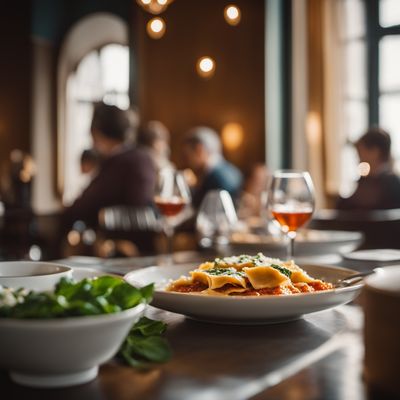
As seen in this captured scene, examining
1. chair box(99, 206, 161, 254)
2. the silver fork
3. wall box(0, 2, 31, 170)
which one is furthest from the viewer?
wall box(0, 2, 31, 170)

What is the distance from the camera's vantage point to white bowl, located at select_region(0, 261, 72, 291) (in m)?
0.88

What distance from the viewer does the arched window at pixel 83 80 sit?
10961 mm

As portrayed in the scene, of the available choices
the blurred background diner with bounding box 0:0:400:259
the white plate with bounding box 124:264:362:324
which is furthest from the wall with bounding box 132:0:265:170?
the white plate with bounding box 124:264:362:324

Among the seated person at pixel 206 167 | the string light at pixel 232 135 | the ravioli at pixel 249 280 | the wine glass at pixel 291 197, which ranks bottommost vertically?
the ravioli at pixel 249 280

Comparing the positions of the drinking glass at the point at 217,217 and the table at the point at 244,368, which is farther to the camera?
the drinking glass at the point at 217,217

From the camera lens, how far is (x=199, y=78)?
8430mm

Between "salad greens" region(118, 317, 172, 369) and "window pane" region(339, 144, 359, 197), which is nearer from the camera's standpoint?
"salad greens" region(118, 317, 172, 369)

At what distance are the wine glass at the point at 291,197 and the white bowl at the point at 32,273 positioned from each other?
66 centimetres

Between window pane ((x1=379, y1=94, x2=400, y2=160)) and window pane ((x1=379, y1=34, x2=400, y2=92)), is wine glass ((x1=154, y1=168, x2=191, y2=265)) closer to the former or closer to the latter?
window pane ((x1=379, y1=94, x2=400, y2=160))

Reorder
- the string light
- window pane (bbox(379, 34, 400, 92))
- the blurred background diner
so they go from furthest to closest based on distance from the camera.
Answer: the string light
window pane (bbox(379, 34, 400, 92))
the blurred background diner

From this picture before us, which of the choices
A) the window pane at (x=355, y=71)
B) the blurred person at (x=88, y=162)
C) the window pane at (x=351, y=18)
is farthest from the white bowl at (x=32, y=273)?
the window pane at (x=351, y=18)

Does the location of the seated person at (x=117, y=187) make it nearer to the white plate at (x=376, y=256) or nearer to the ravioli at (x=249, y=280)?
the white plate at (x=376, y=256)

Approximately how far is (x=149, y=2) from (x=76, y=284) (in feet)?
7.92

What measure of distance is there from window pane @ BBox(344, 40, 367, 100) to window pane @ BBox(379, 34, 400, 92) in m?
0.20
